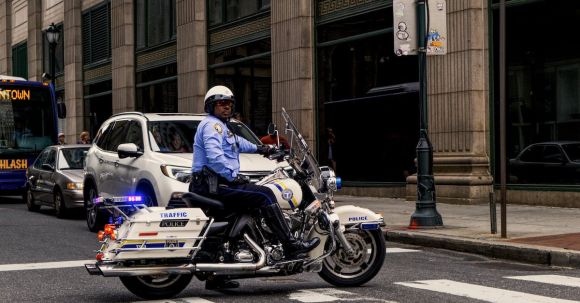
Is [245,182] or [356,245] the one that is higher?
[245,182]

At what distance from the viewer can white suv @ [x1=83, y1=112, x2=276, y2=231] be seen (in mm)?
12180

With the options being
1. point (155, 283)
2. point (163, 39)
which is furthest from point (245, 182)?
point (163, 39)

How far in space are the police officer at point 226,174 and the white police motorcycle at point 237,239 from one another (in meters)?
→ 0.10

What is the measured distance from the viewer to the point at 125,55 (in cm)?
3225

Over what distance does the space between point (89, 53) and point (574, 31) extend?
24560 millimetres

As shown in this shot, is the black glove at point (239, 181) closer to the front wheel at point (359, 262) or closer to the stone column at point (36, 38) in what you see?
the front wheel at point (359, 262)

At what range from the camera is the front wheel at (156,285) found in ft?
25.6

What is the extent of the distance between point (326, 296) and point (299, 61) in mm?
14525

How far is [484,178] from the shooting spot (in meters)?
17.1

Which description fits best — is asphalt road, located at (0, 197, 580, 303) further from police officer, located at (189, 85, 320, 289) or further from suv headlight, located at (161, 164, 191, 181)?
suv headlight, located at (161, 164, 191, 181)

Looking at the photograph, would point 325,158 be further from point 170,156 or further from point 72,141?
point 72,141

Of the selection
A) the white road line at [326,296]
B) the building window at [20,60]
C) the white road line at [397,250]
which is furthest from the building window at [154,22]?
the white road line at [326,296]

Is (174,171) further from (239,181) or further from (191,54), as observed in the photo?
(191,54)

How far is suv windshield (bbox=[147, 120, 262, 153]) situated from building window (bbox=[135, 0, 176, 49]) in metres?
15.9
